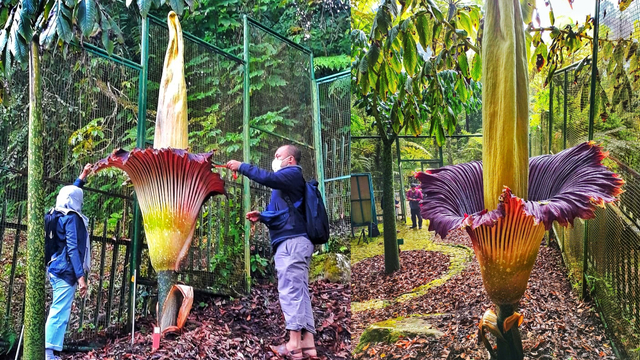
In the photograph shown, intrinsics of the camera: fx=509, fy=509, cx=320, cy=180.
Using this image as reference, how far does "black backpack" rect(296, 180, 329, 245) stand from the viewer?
8.31 ft

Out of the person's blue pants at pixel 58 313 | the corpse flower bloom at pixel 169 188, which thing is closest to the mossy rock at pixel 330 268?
the corpse flower bloom at pixel 169 188

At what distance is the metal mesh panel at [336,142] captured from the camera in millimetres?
2848

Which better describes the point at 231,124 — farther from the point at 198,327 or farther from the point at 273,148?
the point at 198,327

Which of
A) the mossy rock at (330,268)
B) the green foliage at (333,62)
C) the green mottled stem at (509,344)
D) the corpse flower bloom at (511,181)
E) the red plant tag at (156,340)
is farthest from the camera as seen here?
the green foliage at (333,62)

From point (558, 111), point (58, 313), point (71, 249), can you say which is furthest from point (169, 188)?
point (558, 111)

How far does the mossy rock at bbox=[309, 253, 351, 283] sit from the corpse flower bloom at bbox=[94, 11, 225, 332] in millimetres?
689

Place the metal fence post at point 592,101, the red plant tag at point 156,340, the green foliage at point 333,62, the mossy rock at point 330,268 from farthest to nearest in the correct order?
1. the green foliage at point 333,62
2. the mossy rock at point 330,268
3. the red plant tag at point 156,340
4. the metal fence post at point 592,101

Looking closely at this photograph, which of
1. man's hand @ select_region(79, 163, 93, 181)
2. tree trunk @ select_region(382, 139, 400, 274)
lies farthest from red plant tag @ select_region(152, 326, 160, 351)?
tree trunk @ select_region(382, 139, 400, 274)

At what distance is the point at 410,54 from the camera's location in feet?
8.10

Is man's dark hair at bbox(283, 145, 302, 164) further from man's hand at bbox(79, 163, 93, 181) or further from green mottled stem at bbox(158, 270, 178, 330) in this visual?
man's hand at bbox(79, 163, 93, 181)

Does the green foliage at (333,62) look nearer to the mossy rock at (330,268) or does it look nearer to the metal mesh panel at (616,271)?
the mossy rock at (330,268)

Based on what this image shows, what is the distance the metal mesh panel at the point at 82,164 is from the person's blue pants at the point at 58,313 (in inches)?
1.5

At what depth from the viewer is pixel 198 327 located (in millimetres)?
2418

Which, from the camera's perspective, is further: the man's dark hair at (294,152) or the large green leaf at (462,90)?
the man's dark hair at (294,152)
